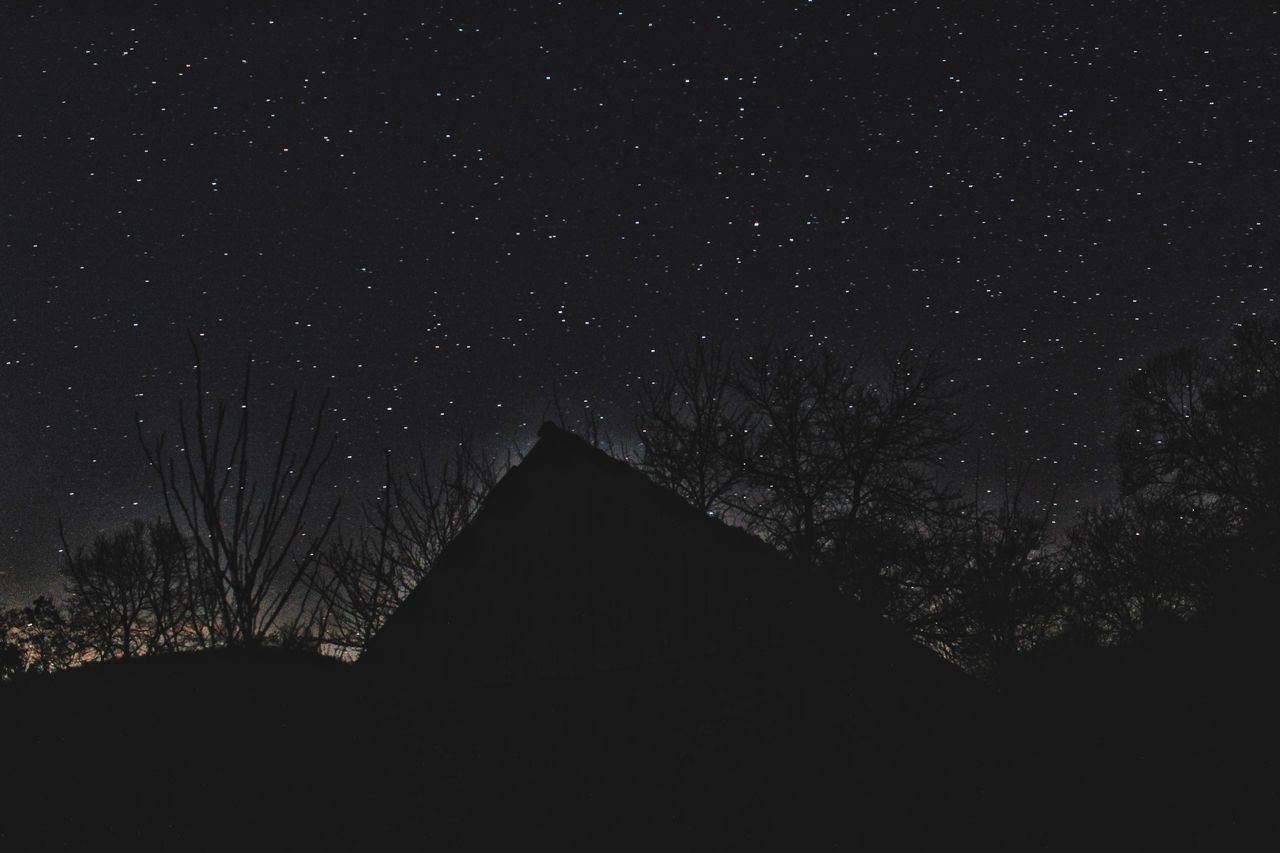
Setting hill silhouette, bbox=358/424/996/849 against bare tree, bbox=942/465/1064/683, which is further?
bare tree, bbox=942/465/1064/683

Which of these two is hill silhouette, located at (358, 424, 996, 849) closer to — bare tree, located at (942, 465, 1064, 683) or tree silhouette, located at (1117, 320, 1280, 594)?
bare tree, located at (942, 465, 1064, 683)

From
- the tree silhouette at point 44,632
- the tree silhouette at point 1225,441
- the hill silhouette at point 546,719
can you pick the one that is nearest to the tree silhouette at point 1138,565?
the tree silhouette at point 1225,441

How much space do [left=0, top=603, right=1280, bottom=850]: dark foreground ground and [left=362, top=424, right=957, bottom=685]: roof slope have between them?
20cm

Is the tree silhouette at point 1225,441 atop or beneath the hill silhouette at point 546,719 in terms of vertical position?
atop

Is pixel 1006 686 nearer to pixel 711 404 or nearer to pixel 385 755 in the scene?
pixel 711 404

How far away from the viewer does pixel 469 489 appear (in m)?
18.1

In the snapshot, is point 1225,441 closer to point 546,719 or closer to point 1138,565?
point 1138,565

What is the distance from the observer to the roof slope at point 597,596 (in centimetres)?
668

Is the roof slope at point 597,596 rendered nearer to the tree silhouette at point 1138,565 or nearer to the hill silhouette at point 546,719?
the hill silhouette at point 546,719

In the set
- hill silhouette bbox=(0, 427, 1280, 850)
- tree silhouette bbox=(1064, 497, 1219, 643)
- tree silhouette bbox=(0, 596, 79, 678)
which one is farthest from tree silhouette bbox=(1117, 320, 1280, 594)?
tree silhouette bbox=(0, 596, 79, 678)

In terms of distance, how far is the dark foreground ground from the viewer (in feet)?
20.6

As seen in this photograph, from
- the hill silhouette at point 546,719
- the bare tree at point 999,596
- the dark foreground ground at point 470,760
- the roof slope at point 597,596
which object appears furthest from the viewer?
the bare tree at point 999,596

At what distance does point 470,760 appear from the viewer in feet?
22.3

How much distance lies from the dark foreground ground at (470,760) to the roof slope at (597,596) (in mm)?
195
